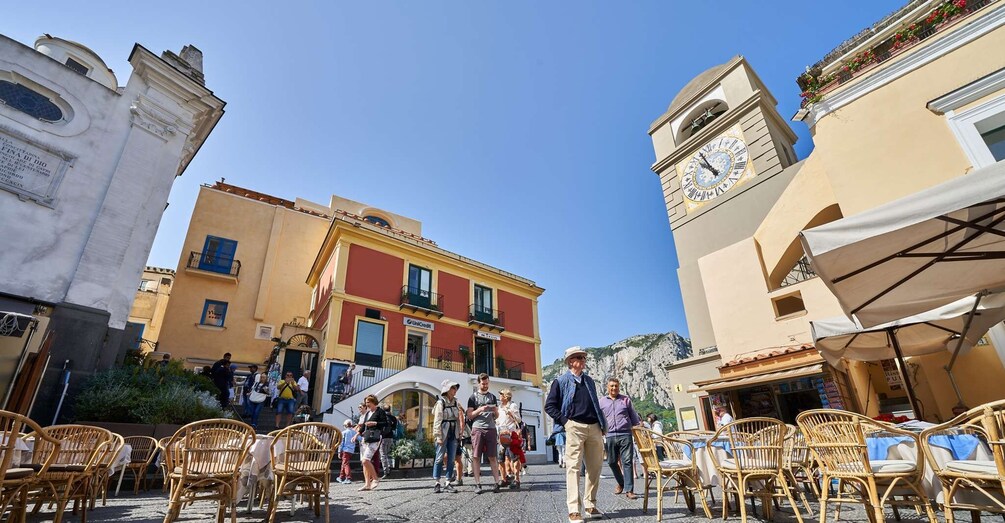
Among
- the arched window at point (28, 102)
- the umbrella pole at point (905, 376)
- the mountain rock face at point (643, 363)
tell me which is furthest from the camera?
the mountain rock face at point (643, 363)

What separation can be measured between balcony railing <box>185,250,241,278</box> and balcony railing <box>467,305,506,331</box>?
1058 centimetres

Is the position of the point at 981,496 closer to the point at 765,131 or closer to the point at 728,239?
the point at 728,239

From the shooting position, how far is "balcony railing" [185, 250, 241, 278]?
17453 mm

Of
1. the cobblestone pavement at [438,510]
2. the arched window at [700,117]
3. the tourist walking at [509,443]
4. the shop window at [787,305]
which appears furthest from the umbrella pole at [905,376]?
the arched window at [700,117]

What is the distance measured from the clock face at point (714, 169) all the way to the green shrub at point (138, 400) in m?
15.4

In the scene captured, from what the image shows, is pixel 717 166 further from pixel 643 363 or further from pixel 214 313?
pixel 643 363

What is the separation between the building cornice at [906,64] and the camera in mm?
6961

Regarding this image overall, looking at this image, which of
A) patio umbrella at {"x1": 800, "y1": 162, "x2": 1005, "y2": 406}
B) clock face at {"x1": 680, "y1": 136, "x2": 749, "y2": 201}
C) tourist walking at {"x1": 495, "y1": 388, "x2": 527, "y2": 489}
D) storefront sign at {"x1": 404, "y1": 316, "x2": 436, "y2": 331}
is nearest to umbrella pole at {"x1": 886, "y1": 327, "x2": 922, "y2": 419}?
patio umbrella at {"x1": 800, "y1": 162, "x2": 1005, "y2": 406}

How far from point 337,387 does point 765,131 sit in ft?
55.0

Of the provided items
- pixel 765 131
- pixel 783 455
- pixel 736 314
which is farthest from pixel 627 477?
Result: pixel 765 131

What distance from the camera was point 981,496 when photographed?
2.52 meters

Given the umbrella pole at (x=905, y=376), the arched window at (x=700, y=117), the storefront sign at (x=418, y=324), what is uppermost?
the arched window at (x=700, y=117)

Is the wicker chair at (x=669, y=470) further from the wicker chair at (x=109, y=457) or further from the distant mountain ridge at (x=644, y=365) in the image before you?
the distant mountain ridge at (x=644, y=365)

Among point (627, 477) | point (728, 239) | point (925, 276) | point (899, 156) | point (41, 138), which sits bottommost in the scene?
point (627, 477)
